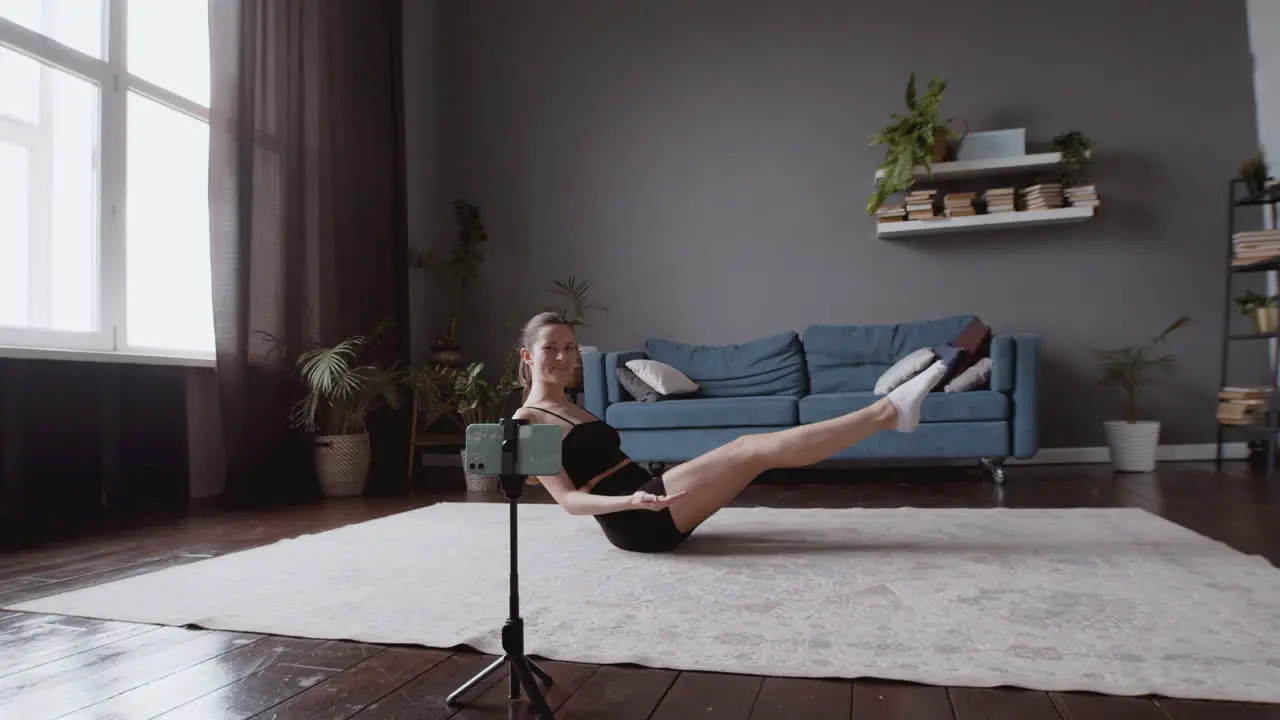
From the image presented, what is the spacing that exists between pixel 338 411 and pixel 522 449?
11.2ft

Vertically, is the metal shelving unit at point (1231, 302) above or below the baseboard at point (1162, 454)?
above

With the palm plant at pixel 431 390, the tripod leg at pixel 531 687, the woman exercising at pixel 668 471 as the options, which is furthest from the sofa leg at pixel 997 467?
the tripod leg at pixel 531 687

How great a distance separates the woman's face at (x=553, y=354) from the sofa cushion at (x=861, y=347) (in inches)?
119

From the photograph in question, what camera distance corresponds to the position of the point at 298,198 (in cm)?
429

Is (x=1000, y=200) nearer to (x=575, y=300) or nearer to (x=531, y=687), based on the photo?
(x=575, y=300)

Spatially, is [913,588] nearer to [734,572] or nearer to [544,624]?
[734,572]

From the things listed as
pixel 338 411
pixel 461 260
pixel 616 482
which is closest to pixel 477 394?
pixel 338 411

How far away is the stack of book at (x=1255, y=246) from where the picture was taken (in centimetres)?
409

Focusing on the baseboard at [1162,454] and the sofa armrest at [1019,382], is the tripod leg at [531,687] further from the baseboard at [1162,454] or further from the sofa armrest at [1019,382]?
the baseboard at [1162,454]

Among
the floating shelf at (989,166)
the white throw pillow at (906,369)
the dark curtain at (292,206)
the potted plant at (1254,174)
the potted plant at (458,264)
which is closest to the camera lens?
the dark curtain at (292,206)

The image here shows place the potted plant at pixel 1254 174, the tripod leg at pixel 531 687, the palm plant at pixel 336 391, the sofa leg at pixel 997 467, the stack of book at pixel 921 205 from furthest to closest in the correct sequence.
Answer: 1. the stack of book at pixel 921 205
2. the potted plant at pixel 1254 174
3. the palm plant at pixel 336 391
4. the sofa leg at pixel 997 467
5. the tripod leg at pixel 531 687

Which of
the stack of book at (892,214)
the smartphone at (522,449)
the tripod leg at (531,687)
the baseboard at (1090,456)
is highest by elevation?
the stack of book at (892,214)

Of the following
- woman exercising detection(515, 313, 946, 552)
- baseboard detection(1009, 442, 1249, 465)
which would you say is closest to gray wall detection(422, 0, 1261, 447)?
baseboard detection(1009, 442, 1249, 465)

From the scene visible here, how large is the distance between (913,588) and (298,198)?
389cm
